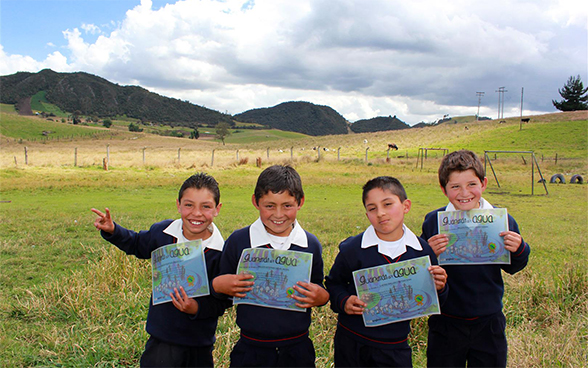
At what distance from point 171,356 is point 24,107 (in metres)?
176

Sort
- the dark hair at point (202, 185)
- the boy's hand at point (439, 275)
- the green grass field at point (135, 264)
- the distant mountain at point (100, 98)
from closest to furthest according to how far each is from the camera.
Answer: the boy's hand at point (439, 275), the dark hair at point (202, 185), the green grass field at point (135, 264), the distant mountain at point (100, 98)

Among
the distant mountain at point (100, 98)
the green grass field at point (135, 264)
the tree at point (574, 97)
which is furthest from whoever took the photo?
the distant mountain at point (100, 98)

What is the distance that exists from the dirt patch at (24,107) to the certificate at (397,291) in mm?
166140

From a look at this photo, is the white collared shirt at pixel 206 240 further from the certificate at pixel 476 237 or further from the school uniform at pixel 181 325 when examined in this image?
the certificate at pixel 476 237

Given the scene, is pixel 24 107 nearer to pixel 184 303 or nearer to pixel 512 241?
pixel 184 303

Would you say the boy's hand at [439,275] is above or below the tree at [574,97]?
below

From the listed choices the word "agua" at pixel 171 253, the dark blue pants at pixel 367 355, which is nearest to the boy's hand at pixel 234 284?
the word "agua" at pixel 171 253

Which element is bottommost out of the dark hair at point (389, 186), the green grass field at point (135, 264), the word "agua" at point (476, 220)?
the green grass field at point (135, 264)

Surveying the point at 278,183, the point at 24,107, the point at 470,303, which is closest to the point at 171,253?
the point at 278,183

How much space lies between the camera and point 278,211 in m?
2.63

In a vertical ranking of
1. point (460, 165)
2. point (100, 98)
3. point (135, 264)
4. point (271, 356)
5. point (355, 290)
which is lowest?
point (135, 264)

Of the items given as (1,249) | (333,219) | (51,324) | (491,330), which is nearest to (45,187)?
(1,249)

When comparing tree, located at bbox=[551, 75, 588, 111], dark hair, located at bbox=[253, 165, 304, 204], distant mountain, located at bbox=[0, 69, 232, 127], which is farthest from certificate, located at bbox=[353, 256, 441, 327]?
distant mountain, located at bbox=[0, 69, 232, 127]

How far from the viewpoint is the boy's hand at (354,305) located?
2520 millimetres
